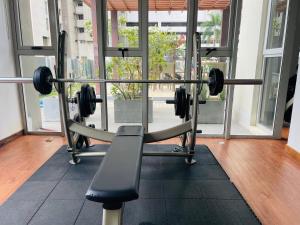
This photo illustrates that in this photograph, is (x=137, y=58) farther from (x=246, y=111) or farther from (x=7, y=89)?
(x=246, y=111)

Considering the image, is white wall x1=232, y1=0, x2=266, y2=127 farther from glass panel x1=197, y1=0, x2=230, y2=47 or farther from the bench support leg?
the bench support leg

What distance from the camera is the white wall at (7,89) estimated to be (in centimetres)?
301

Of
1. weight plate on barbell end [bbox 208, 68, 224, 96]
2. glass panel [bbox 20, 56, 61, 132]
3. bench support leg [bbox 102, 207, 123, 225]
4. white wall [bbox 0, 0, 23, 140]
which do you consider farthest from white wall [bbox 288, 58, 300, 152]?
white wall [bbox 0, 0, 23, 140]

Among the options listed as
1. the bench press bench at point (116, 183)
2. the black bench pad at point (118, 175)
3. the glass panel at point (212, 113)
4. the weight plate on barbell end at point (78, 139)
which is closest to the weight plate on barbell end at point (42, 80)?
the weight plate on barbell end at point (78, 139)

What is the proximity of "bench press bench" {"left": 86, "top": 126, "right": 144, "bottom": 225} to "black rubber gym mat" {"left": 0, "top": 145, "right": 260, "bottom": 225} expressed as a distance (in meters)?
0.55

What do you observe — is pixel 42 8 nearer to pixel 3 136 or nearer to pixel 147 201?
pixel 3 136

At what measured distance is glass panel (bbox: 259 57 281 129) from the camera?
3416 mm

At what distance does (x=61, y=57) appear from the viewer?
230cm

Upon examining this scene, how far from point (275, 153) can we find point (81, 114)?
2.35 m

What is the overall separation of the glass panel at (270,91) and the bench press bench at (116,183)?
2801 millimetres

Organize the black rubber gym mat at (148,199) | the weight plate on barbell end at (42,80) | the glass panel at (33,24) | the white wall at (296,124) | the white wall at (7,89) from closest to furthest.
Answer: the black rubber gym mat at (148,199), the weight plate on barbell end at (42,80), the white wall at (296,124), the white wall at (7,89), the glass panel at (33,24)

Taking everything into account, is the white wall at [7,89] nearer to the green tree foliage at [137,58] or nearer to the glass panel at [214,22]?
the green tree foliage at [137,58]

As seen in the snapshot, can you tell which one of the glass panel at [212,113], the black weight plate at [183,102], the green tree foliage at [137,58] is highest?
the green tree foliage at [137,58]

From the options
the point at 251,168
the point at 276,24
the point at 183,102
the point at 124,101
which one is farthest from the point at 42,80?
the point at 276,24
